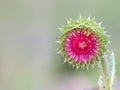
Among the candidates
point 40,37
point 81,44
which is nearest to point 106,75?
point 81,44

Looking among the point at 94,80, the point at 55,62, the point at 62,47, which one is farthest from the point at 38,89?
the point at 62,47

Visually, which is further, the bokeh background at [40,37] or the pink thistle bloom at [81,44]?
the bokeh background at [40,37]

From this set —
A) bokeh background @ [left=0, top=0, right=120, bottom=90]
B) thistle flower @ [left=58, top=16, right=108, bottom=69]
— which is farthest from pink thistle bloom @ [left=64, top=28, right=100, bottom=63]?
bokeh background @ [left=0, top=0, right=120, bottom=90]

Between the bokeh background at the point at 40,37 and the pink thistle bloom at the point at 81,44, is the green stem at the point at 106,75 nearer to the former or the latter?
the pink thistle bloom at the point at 81,44

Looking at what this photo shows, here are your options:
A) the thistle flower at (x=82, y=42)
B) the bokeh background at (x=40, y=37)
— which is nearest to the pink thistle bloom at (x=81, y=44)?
the thistle flower at (x=82, y=42)

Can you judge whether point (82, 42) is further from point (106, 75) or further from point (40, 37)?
point (40, 37)

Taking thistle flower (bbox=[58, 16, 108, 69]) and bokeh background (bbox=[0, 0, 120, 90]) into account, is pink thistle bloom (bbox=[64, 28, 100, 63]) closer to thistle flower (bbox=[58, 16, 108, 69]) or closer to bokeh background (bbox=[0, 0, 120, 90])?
thistle flower (bbox=[58, 16, 108, 69])
